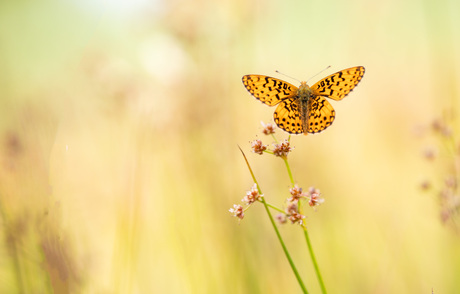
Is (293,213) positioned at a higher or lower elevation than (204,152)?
lower

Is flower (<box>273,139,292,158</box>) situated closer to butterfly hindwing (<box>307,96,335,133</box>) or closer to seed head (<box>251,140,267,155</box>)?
seed head (<box>251,140,267,155</box>)

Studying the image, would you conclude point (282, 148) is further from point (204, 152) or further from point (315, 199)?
point (204, 152)

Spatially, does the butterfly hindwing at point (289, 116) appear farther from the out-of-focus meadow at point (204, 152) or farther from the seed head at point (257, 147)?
the out-of-focus meadow at point (204, 152)

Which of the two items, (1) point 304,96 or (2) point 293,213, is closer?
(2) point 293,213

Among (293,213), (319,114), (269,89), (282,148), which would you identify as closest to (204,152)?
(269,89)

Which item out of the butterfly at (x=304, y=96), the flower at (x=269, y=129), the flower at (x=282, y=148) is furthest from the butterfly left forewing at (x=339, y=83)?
the flower at (x=282, y=148)

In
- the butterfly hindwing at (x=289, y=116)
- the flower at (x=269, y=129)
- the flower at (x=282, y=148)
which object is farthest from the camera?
the butterfly hindwing at (x=289, y=116)
